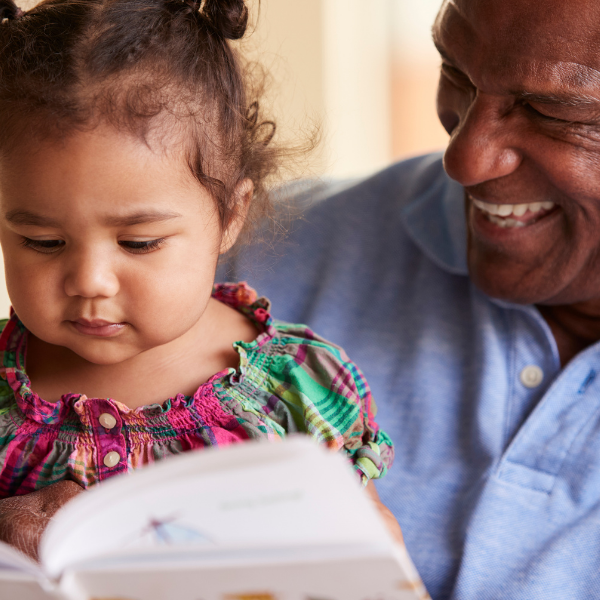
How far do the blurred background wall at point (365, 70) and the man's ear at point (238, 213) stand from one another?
7.61 ft

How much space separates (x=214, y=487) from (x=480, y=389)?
81 cm

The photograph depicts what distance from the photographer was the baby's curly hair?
90cm

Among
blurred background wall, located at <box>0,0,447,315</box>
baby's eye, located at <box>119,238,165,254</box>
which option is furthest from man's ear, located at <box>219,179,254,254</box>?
blurred background wall, located at <box>0,0,447,315</box>

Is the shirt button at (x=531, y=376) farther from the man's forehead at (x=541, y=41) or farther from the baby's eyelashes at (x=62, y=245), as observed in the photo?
the baby's eyelashes at (x=62, y=245)

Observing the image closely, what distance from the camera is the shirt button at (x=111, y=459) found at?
3.15 feet

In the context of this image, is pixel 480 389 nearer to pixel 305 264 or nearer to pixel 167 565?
pixel 305 264

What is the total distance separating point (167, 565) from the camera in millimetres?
599

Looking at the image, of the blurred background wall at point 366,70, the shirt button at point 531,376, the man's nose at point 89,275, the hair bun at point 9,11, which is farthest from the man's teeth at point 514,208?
the blurred background wall at point 366,70

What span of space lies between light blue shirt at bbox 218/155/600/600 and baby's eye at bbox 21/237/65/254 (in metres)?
0.51

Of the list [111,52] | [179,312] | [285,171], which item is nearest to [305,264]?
[285,171]

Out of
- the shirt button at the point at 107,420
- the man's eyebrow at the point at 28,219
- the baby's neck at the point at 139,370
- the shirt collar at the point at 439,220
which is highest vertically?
the man's eyebrow at the point at 28,219

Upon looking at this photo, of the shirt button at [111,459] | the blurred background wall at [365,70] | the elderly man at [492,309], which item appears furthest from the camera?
the blurred background wall at [365,70]

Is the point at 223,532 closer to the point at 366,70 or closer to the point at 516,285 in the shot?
the point at 516,285

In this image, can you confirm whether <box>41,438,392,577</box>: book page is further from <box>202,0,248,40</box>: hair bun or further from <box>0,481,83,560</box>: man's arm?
<box>202,0,248,40</box>: hair bun
